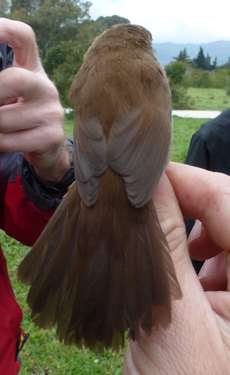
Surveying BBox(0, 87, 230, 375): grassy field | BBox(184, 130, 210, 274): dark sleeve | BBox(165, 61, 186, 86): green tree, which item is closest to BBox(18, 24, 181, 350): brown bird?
BBox(184, 130, 210, 274): dark sleeve

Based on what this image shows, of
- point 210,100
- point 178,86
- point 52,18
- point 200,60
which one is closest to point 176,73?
point 178,86

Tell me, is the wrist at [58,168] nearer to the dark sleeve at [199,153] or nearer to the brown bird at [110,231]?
the brown bird at [110,231]

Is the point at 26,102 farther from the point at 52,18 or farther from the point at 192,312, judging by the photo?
the point at 52,18

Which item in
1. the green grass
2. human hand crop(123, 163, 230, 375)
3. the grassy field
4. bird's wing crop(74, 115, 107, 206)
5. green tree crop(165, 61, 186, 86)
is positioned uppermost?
bird's wing crop(74, 115, 107, 206)

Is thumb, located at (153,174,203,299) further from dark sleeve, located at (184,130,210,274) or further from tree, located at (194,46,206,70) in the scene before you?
tree, located at (194,46,206,70)

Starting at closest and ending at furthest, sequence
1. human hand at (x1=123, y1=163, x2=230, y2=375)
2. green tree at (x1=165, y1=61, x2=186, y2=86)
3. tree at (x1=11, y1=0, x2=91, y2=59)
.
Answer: human hand at (x1=123, y1=163, x2=230, y2=375), green tree at (x1=165, y1=61, x2=186, y2=86), tree at (x1=11, y1=0, x2=91, y2=59)

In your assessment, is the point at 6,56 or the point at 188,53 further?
the point at 188,53

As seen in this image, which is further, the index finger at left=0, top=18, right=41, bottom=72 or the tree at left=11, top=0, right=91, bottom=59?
the tree at left=11, top=0, right=91, bottom=59
